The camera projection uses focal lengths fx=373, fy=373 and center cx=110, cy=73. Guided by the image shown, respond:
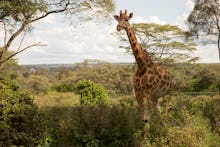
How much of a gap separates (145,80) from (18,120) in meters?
3.31

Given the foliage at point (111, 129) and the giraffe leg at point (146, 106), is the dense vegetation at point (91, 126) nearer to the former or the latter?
the foliage at point (111, 129)

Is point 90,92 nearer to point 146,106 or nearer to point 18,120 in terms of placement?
point 146,106

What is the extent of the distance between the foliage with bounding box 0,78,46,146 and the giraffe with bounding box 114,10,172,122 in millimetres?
2594

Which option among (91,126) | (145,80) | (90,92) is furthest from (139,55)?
(90,92)

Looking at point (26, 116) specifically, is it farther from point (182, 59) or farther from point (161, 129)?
point (182, 59)

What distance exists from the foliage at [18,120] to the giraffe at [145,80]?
259cm

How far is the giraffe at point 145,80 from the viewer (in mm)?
8836

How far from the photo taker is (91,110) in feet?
28.7

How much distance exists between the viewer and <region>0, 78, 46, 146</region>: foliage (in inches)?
268

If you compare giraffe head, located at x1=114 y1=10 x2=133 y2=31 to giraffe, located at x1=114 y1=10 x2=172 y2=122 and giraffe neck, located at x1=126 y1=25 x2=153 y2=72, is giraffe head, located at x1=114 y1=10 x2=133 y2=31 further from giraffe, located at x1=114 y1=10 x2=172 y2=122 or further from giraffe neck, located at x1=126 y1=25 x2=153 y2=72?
giraffe neck, located at x1=126 y1=25 x2=153 y2=72

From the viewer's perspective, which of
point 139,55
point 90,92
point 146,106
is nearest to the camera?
point 146,106

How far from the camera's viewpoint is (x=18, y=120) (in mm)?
7062

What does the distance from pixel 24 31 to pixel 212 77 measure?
3048cm

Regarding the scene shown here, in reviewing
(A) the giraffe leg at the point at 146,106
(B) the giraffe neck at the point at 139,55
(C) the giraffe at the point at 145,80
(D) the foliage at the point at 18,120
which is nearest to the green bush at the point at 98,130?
(A) the giraffe leg at the point at 146,106
